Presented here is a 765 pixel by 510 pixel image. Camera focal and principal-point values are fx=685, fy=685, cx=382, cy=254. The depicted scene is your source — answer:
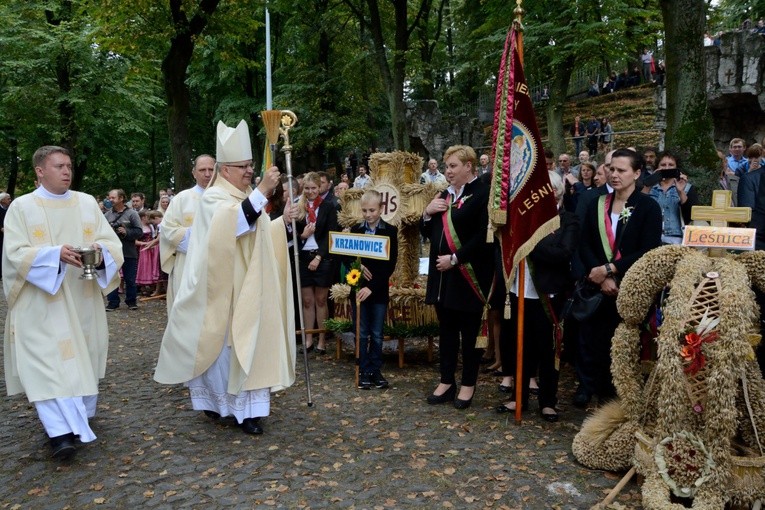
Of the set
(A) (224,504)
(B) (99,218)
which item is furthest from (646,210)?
(B) (99,218)

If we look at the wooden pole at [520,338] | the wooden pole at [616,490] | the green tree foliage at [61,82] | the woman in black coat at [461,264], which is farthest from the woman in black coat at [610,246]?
the green tree foliage at [61,82]

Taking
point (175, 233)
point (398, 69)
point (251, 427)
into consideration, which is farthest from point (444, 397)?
point (398, 69)

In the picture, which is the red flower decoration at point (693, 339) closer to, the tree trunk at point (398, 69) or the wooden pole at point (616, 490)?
the wooden pole at point (616, 490)

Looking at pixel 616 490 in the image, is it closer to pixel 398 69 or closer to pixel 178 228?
pixel 178 228

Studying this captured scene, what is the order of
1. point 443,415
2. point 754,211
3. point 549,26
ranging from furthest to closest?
point 549,26 → point 754,211 → point 443,415

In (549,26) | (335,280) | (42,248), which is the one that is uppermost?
(549,26)

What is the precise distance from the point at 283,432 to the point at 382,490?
4.40 feet

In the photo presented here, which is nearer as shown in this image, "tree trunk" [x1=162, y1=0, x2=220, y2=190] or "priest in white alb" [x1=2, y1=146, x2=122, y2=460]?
"priest in white alb" [x1=2, y1=146, x2=122, y2=460]

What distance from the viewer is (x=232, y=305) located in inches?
211

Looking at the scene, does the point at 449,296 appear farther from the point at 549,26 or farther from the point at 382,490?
the point at 549,26

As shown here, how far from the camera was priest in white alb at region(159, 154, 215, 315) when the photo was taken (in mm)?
6992

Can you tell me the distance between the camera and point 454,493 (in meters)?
4.26

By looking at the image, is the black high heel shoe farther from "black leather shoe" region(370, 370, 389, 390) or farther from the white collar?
the white collar

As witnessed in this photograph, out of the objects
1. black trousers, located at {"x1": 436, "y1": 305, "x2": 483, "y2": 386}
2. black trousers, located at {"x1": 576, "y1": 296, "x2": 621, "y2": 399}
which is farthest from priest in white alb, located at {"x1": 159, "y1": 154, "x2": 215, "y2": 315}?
black trousers, located at {"x1": 576, "y1": 296, "x2": 621, "y2": 399}
